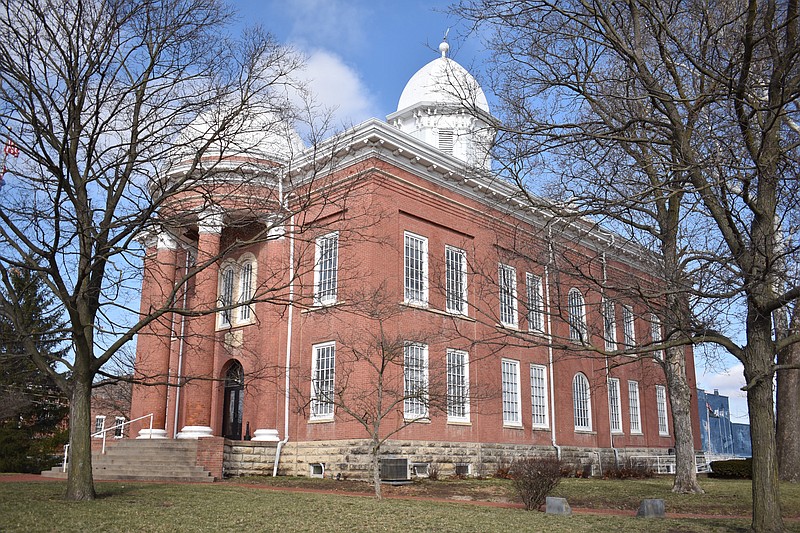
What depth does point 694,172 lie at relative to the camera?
9977 millimetres

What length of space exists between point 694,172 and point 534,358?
64.0 feet

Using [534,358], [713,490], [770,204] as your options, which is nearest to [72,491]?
[770,204]

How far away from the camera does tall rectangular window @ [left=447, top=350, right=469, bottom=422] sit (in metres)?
24.0

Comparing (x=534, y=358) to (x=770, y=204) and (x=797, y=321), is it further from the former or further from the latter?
(x=770, y=204)

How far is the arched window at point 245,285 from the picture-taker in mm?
26453

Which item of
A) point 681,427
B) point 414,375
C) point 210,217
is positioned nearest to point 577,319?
point 681,427

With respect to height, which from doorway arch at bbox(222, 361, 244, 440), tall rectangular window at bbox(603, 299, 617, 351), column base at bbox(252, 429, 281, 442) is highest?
tall rectangular window at bbox(603, 299, 617, 351)

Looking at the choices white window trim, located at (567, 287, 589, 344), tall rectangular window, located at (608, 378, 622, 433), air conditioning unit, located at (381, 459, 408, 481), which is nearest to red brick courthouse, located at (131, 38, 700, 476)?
air conditioning unit, located at (381, 459, 408, 481)

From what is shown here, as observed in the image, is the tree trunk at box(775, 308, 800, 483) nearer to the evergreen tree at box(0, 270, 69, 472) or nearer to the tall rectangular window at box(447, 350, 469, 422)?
the tall rectangular window at box(447, 350, 469, 422)

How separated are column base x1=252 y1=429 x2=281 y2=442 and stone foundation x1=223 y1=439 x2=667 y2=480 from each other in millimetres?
329

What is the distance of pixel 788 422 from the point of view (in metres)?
24.1

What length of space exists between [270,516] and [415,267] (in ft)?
46.6

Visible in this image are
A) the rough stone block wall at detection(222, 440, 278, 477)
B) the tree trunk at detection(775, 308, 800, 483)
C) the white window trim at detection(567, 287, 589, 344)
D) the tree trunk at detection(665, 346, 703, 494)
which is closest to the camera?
the white window trim at detection(567, 287, 589, 344)

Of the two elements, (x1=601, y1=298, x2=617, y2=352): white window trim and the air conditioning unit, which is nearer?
(x1=601, y1=298, x2=617, y2=352): white window trim
